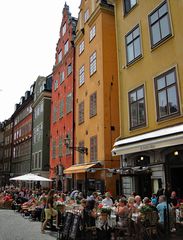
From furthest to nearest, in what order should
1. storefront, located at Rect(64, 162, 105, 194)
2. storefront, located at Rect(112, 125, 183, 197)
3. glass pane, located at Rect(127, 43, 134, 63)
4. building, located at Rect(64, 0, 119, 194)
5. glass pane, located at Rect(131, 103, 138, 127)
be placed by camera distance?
building, located at Rect(64, 0, 119, 194), storefront, located at Rect(64, 162, 105, 194), glass pane, located at Rect(127, 43, 134, 63), glass pane, located at Rect(131, 103, 138, 127), storefront, located at Rect(112, 125, 183, 197)

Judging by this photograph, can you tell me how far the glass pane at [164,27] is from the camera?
11.7 metres

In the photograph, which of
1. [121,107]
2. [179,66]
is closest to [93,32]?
[121,107]

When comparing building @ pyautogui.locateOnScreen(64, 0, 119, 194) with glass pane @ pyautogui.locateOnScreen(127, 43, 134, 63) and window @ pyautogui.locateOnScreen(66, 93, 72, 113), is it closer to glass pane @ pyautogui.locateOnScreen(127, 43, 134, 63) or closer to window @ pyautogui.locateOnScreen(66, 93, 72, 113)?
window @ pyautogui.locateOnScreen(66, 93, 72, 113)

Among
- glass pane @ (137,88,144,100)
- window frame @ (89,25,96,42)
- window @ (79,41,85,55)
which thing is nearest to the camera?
glass pane @ (137,88,144,100)

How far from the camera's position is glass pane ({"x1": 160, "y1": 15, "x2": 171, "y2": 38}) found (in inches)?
462

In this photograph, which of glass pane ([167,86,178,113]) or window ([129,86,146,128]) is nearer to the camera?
glass pane ([167,86,178,113])

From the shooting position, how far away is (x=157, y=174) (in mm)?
11672

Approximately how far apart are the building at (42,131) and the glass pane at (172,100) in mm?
22704

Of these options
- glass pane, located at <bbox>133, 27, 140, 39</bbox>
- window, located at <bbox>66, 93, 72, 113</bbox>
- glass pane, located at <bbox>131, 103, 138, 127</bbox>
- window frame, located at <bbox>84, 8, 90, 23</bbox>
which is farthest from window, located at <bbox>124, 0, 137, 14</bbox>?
window, located at <bbox>66, 93, 72, 113</bbox>

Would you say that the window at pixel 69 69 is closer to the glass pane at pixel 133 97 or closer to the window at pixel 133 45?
the window at pixel 133 45

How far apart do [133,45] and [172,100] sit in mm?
4654

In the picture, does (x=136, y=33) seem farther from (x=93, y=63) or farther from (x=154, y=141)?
(x=154, y=141)

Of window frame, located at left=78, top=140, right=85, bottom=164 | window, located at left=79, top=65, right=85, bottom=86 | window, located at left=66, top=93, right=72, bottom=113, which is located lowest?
window frame, located at left=78, top=140, right=85, bottom=164

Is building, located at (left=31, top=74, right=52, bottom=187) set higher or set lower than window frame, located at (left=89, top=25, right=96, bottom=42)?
lower
